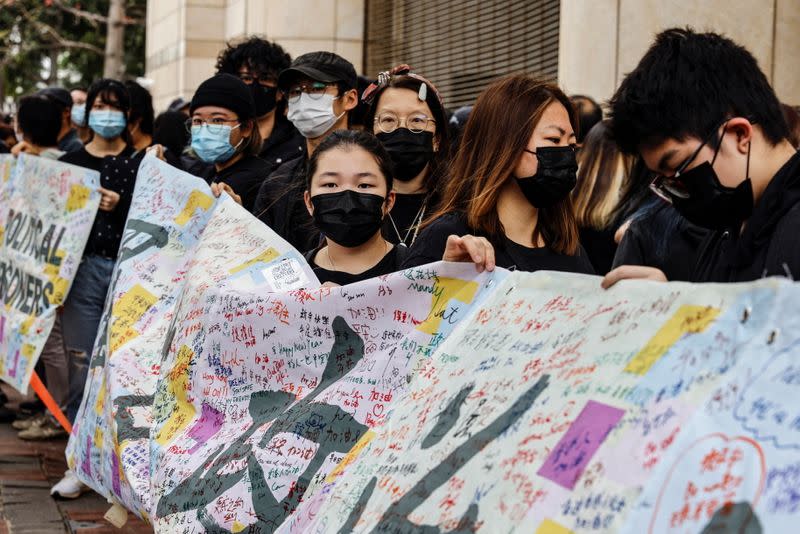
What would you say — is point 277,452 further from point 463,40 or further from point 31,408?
point 463,40

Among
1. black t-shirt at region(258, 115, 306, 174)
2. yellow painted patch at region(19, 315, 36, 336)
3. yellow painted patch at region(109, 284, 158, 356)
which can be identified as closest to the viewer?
yellow painted patch at region(109, 284, 158, 356)

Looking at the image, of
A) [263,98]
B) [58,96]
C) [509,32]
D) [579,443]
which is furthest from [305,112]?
[509,32]

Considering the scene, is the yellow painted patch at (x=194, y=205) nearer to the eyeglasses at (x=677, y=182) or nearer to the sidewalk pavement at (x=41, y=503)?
the sidewalk pavement at (x=41, y=503)

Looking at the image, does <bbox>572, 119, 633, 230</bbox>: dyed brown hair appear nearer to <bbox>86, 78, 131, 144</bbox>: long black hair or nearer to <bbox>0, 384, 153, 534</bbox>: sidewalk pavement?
<bbox>0, 384, 153, 534</bbox>: sidewalk pavement

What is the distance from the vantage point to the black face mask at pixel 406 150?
189 inches

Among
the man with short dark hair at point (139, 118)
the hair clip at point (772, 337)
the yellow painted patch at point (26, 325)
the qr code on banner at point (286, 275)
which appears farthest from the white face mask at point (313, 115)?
the hair clip at point (772, 337)

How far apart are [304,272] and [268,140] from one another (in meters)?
2.51

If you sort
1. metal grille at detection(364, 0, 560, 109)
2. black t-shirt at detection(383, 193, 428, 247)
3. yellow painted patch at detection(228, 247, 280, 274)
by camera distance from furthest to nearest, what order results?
metal grille at detection(364, 0, 560, 109) → black t-shirt at detection(383, 193, 428, 247) → yellow painted patch at detection(228, 247, 280, 274)

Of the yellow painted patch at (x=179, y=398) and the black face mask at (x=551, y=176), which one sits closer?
the black face mask at (x=551, y=176)

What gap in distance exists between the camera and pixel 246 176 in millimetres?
6090

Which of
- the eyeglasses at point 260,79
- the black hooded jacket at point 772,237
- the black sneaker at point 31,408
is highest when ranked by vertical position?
the eyeglasses at point 260,79

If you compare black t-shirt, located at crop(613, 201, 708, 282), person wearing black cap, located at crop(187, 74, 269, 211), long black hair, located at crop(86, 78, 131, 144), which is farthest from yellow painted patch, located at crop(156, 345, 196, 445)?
long black hair, located at crop(86, 78, 131, 144)

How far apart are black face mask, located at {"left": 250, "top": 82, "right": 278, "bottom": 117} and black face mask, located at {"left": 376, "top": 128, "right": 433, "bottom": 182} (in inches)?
82.4

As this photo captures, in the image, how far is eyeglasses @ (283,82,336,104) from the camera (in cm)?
563
